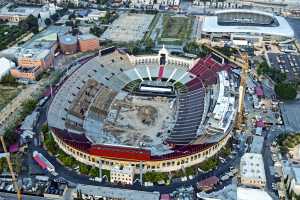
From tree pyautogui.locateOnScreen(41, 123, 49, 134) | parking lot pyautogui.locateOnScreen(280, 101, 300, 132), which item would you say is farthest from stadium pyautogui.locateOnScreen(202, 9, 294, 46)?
tree pyautogui.locateOnScreen(41, 123, 49, 134)

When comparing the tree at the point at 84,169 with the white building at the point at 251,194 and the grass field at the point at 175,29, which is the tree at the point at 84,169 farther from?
the grass field at the point at 175,29

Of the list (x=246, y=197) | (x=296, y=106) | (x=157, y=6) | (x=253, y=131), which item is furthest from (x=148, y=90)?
(x=157, y=6)

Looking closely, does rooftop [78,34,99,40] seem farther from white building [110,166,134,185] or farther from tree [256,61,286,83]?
white building [110,166,134,185]

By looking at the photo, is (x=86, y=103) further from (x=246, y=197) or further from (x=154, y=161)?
(x=246, y=197)

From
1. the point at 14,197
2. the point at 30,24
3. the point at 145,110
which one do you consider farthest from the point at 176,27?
the point at 14,197

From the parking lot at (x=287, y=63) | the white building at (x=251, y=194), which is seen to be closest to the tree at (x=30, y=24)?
the parking lot at (x=287, y=63)
